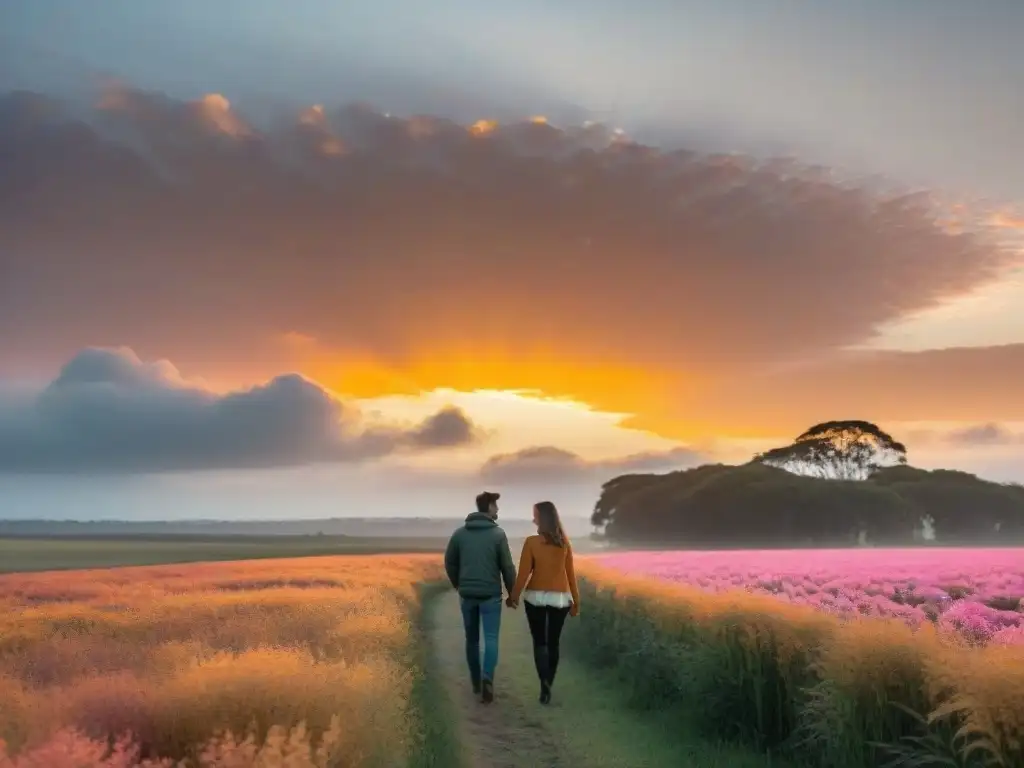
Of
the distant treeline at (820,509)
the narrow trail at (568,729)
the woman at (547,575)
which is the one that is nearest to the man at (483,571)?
the woman at (547,575)

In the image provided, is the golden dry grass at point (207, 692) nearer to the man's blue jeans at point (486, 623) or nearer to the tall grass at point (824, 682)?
the man's blue jeans at point (486, 623)

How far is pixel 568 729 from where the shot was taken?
1313 centimetres

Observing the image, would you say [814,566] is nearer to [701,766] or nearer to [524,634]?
[524,634]

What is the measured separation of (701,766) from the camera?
10828 millimetres

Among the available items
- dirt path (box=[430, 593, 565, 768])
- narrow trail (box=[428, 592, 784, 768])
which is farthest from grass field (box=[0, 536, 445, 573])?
narrow trail (box=[428, 592, 784, 768])

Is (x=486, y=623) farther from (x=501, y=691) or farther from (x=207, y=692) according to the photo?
(x=207, y=692)

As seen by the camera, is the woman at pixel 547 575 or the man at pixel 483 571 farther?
the man at pixel 483 571

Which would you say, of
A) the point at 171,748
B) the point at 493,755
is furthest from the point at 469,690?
the point at 171,748

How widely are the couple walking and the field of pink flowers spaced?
4.19 meters

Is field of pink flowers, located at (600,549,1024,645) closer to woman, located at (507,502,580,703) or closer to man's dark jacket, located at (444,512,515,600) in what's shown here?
woman, located at (507,502,580,703)

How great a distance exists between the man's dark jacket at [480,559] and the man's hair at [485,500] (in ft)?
0.30

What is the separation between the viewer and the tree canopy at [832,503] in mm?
98625

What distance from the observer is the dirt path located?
11.5 m

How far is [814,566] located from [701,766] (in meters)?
14.4
